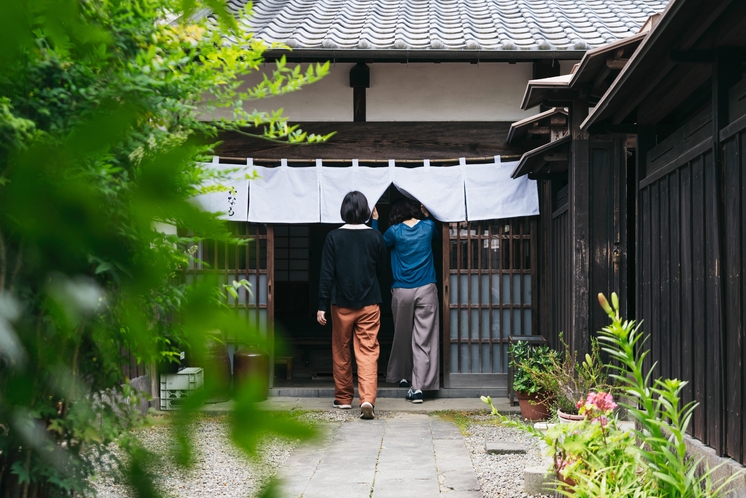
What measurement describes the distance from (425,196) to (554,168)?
57.7 inches

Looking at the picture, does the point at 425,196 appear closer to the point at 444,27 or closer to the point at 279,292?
the point at 444,27

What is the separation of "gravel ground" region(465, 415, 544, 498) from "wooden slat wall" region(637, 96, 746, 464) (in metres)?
1.15

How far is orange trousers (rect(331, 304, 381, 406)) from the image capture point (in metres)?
7.59

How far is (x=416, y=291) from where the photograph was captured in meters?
8.43

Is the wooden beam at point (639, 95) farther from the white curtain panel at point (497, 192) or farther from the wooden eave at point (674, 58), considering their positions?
the white curtain panel at point (497, 192)

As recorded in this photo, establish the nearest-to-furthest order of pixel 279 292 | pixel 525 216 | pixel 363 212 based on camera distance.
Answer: pixel 363 212, pixel 525 216, pixel 279 292

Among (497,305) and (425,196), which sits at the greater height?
(425,196)

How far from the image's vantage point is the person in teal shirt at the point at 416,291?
8383 mm

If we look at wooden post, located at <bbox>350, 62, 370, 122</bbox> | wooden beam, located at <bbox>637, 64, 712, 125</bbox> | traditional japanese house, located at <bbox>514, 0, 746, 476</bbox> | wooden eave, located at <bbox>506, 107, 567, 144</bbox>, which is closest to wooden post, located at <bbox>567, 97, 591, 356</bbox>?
traditional japanese house, located at <bbox>514, 0, 746, 476</bbox>

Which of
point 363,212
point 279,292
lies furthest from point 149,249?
point 279,292

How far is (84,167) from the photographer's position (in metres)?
0.52

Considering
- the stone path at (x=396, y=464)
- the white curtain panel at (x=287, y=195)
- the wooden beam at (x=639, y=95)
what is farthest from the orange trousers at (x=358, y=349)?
the wooden beam at (x=639, y=95)

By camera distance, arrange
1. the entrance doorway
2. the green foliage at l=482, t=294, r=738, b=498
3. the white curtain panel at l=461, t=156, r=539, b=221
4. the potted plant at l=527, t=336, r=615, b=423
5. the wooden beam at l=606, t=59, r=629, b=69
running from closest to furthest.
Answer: the green foliage at l=482, t=294, r=738, b=498 < the wooden beam at l=606, t=59, r=629, b=69 < the potted plant at l=527, t=336, r=615, b=423 < the white curtain panel at l=461, t=156, r=539, b=221 < the entrance doorway

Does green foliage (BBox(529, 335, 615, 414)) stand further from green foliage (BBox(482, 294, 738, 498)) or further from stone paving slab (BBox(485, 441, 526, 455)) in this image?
green foliage (BBox(482, 294, 738, 498))
